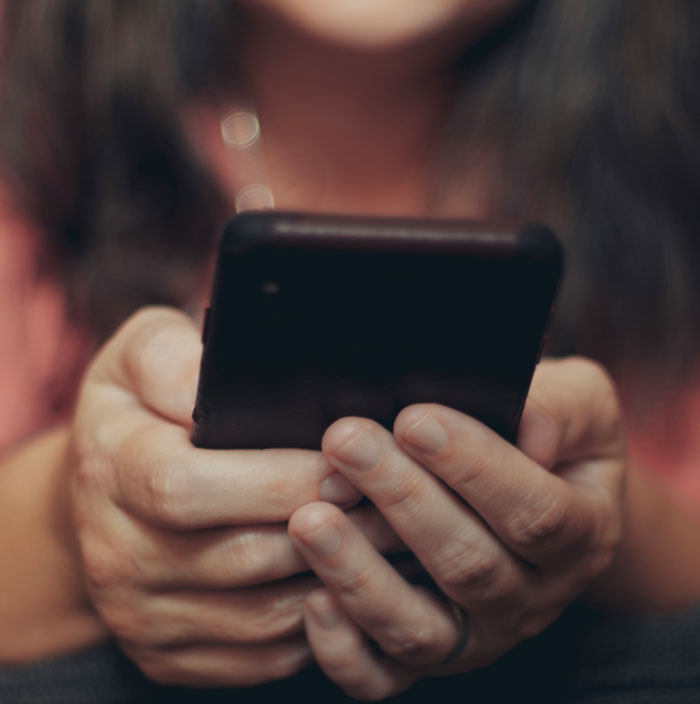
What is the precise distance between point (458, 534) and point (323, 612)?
0.32 ft

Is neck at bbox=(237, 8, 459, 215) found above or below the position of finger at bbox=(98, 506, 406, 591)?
above

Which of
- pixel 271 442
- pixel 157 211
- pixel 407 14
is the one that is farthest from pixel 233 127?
pixel 271 442

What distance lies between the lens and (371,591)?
40cm

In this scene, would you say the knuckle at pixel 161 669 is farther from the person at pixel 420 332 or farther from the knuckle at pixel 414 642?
the knuckle at pixel 414 642

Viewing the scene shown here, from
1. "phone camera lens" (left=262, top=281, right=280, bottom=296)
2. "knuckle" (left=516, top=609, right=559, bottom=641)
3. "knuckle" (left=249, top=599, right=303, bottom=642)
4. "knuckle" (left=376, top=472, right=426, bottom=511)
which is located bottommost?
"knuckle" (left=516, top=609, right=559, bottom=641)

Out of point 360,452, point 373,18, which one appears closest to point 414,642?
point 360,452

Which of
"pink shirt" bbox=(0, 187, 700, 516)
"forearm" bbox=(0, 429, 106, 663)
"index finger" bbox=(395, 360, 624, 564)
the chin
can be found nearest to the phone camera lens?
"index finger" bbox=(395, 360, 624, 564)

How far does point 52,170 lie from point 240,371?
0.70 meters

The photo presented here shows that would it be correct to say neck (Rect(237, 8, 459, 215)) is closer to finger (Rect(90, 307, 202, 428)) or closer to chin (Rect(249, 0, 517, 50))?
chin (Rect(249, 0, 517, 50))

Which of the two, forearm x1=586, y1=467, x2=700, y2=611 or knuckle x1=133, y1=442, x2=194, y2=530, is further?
Result: forearm x1=586, y1=467, x2=700, y2=611

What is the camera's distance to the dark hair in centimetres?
87

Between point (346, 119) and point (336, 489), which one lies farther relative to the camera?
point (346, 119)

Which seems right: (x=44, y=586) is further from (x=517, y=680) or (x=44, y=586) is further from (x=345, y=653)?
(x=517, y=680)

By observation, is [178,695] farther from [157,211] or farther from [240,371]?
[157,211]
